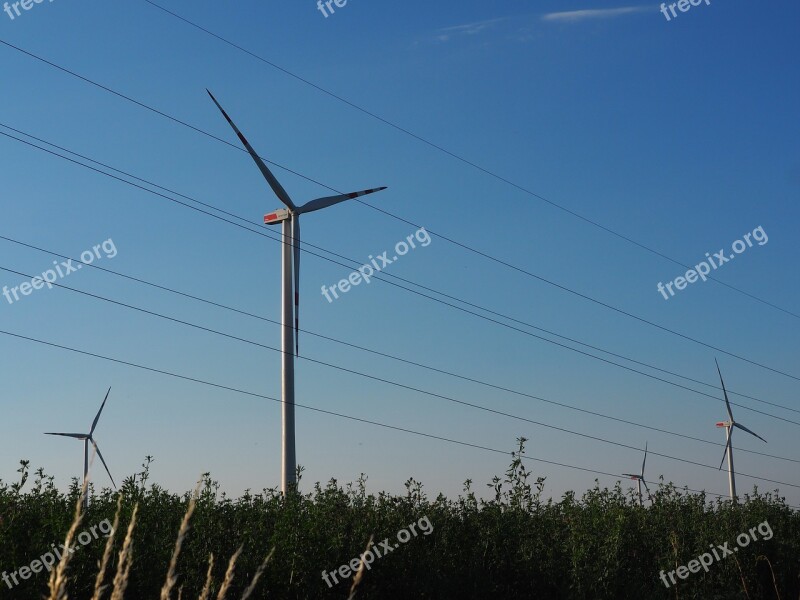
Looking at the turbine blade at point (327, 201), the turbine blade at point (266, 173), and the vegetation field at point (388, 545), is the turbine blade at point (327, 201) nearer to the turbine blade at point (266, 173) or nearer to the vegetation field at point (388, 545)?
the turbine blade at point (266, 173)

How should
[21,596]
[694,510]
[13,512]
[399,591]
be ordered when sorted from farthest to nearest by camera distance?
[694,510] → [399,591] → [13,512] → [21,596]

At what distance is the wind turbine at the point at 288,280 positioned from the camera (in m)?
26.4

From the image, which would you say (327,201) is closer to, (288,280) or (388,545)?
(288,280)

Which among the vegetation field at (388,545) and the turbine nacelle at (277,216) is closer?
the vegetation field at (388,545)

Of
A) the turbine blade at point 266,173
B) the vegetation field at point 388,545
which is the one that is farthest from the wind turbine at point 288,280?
the vegetation field at point 388,545

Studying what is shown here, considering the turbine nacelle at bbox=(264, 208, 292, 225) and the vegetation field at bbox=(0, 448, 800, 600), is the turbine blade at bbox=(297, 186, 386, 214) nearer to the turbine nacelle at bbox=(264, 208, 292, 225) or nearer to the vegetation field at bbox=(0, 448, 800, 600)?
the turbine nacelle at bbox=(264, 208, 292, 225)

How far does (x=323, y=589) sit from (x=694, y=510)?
37.7ft

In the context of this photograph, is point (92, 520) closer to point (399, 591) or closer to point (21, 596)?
point (21, 596)

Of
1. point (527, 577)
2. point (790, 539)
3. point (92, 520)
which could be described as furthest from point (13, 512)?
point (790, 539)

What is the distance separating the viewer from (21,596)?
10805 mm

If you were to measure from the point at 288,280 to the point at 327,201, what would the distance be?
5.85 metres

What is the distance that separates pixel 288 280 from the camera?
97.3 feet

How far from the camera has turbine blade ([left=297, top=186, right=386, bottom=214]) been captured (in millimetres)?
33031

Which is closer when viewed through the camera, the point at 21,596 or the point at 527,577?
the point at 21,596
